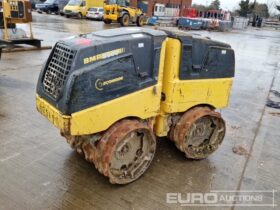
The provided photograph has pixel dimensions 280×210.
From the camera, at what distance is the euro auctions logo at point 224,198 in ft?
10.5

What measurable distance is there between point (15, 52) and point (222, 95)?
27.2 ft

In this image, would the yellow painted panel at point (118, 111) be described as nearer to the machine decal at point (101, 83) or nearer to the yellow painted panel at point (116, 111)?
the yellow painted panel at point (116, 111)

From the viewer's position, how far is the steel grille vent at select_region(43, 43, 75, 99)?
9.18ft

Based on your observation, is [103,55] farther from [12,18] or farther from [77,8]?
[77,8]

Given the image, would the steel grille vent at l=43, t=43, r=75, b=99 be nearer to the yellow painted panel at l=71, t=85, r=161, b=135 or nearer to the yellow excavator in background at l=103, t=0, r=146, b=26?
the yellow painted panel at l=71, t=85, r=161, b=135

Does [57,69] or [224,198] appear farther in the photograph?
[224,198]

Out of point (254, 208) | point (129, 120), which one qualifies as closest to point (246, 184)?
point (254, 208)

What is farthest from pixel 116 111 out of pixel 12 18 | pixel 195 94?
pixel 12 18

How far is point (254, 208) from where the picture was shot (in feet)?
10.4

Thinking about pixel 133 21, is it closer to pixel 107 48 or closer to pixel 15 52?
pixel 15 52

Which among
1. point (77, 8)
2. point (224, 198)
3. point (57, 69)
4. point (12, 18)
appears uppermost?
point (57, 69)

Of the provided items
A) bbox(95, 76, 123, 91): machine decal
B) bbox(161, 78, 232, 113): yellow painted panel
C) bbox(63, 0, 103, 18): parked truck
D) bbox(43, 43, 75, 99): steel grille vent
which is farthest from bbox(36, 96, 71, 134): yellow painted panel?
bbox(63, 0, 103, 18): parked truck

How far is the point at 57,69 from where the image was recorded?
9.80 feet

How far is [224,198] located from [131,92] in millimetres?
1538
